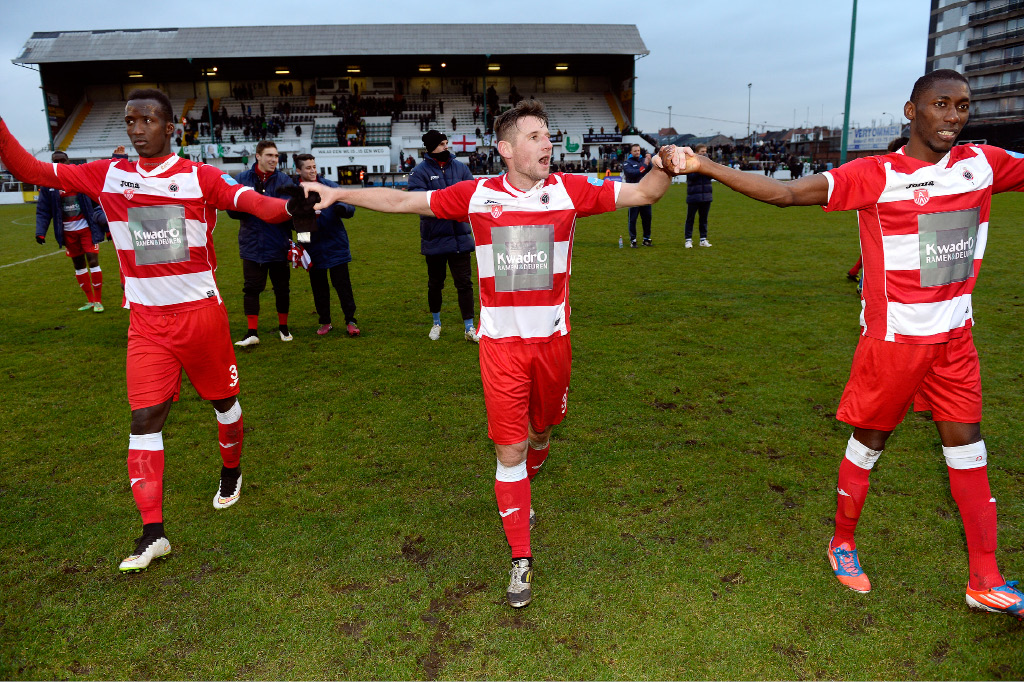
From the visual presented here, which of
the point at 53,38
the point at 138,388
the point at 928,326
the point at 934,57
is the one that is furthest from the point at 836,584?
the point at 934,57

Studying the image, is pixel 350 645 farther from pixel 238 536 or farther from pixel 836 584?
pixel 836 584

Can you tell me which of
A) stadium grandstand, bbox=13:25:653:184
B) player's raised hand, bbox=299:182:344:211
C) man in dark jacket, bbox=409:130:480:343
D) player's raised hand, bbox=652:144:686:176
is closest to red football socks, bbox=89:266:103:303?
man in dark jacket, bbox=409:130:480:343

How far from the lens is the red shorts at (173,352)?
3.75 meters

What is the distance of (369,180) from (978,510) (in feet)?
136

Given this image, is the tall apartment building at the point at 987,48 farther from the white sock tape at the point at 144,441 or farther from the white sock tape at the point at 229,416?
the white sock tape at the point at 144,441

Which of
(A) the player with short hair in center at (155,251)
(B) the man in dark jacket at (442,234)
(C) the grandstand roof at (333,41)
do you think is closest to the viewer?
(A) the player with short hair in center at (155,251)

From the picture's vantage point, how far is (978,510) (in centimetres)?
320

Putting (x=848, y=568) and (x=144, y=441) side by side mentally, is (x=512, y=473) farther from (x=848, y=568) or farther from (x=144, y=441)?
(x=144, y=441)

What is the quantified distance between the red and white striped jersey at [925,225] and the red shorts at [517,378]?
1.60m

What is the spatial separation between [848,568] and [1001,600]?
2.14ft

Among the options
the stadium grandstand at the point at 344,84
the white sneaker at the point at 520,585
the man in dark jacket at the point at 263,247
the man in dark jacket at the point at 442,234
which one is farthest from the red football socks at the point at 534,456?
the stadium grandstand at the point at 344,84

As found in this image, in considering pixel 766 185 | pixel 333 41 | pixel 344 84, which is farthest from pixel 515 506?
pixel 344 84

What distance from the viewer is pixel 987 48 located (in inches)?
2758

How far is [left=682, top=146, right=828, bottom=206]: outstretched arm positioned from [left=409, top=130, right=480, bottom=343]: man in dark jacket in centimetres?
473
